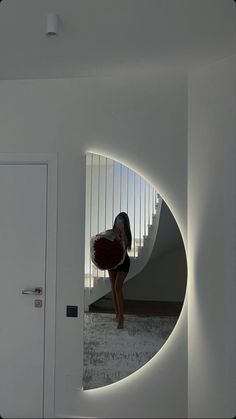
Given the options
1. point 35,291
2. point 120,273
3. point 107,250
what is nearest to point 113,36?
point 107,250

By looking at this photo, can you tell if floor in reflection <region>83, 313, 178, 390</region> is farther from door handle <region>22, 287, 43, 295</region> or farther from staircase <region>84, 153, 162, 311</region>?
door handle <region>22, 287, 43, 295</region>

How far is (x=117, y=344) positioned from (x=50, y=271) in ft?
1.65

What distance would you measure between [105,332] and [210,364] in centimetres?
52

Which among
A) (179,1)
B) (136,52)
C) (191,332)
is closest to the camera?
(179,1)

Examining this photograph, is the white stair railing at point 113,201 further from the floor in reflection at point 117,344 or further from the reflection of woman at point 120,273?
the floor in reflection at point 117,344

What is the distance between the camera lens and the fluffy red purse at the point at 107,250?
A: 1663 millimetres

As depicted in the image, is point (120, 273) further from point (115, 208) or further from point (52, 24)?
point (52, 24)

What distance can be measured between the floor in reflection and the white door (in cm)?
26

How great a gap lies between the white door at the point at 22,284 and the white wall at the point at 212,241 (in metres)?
0.78

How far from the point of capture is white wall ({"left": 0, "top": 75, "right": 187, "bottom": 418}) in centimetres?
165

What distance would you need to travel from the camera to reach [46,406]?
5.56 ft

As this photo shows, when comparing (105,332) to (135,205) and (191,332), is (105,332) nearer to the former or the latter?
(191,332)

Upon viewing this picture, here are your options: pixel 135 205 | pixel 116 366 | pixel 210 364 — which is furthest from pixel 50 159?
pixel 210 364

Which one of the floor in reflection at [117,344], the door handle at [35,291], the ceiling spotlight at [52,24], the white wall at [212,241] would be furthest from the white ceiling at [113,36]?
the floor in reflection at [117,344]
